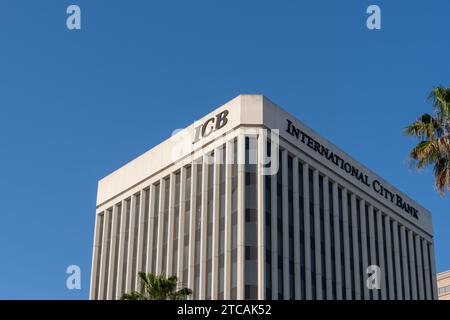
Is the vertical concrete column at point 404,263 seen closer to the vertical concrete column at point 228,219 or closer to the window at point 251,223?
the window at point 251,223

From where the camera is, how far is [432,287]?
7731 centimetres

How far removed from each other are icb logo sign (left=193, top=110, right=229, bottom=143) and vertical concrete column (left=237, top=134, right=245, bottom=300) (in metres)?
2.68

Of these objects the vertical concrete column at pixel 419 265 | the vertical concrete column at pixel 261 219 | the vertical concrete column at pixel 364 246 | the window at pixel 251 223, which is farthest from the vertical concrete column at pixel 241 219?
the vertical concrete column at pixel 419 265

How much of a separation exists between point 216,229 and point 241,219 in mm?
2475

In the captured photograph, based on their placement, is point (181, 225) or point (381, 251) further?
point (381, 251)

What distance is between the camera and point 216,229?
182 ft

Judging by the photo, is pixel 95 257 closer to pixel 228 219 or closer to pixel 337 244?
pixel 228 219

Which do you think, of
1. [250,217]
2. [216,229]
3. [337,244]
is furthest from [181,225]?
[337,244]

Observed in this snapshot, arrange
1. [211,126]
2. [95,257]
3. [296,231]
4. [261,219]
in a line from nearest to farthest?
[261,219] → [296,231] → [211,126] → [95,257]

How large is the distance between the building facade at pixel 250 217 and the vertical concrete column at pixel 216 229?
0.25 ft

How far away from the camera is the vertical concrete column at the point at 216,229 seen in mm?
53469

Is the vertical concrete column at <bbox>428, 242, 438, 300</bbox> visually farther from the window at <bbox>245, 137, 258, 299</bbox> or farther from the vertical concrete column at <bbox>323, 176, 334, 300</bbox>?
the window at <bbox>245, 137, 258, 299</bbox>

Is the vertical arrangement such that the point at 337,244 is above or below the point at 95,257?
below

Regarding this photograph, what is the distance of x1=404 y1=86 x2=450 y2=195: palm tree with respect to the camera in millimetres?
32312
